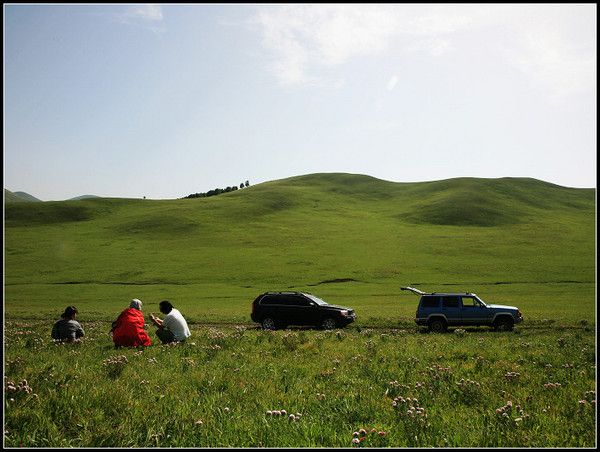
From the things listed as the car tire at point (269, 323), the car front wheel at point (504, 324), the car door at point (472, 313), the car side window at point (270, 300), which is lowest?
the car tire at point (269, 323)

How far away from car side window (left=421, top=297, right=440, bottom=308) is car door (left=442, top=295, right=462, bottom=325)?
363 millimetres

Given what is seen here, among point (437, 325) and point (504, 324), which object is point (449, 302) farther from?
point (504, 324)

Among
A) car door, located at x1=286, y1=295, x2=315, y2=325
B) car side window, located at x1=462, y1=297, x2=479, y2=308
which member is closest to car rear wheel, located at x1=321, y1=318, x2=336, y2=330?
car door, located at x1=286, y1=295, x2=315, y2=325

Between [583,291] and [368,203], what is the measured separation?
130 metres

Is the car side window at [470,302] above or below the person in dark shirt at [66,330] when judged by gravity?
below

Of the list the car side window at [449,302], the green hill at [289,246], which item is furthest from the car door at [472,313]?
the green hill at [289,246]

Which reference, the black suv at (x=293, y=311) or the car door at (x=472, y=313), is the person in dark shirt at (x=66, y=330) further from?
the car door at (x=472, y=313)

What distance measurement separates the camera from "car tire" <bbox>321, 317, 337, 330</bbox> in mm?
28355

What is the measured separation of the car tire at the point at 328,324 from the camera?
93.0ft

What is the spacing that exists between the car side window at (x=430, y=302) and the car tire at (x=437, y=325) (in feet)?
2.83

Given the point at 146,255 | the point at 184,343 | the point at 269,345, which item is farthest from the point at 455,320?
the point at 146,255

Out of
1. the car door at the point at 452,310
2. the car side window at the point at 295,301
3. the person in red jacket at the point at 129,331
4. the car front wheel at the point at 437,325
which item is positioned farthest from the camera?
the car side window at the point at 295,301

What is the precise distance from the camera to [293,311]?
1161 inches

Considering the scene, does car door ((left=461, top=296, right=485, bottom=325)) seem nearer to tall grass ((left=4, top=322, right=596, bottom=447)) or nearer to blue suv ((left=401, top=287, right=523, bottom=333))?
blue suv ((left=401, top=287, right=523, bottom=333))
